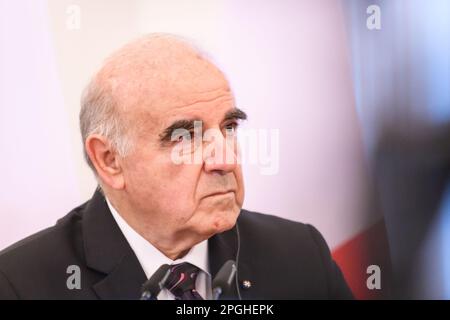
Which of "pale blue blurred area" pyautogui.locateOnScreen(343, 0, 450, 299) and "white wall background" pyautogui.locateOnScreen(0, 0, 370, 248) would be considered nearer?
"white wall background" pyautogui.locateOnScreen(0, 0, 370, 248)

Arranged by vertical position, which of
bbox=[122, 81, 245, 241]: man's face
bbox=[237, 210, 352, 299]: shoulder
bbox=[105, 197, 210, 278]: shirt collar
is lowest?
bbox=[237, 210, 352, 299]: shoulder

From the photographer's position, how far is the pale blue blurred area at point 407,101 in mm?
2297

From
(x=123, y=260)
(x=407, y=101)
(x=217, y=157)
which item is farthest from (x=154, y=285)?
(x=407, y=101)

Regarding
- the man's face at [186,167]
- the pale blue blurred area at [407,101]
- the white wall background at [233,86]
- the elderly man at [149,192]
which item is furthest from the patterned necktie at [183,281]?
the pale blue blurred area at [407,101]

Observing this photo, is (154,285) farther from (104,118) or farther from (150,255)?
(104,118)

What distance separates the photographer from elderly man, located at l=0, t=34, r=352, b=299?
198 cm

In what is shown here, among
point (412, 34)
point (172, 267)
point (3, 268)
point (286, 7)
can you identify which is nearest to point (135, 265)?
point (172, 267)

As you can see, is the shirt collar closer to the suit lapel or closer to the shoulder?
the suit lapel

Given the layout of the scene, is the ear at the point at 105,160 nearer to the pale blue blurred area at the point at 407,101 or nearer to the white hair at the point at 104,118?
the white hair at the point at 104,118

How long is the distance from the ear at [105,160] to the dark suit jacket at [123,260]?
10 centimetres

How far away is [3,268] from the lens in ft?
6.58

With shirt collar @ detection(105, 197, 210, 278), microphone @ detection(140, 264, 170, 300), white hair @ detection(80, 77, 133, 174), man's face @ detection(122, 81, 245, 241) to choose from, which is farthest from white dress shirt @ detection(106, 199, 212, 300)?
microphone @ detection(140, 264, 170, 300)

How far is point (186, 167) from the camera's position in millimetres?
2000
